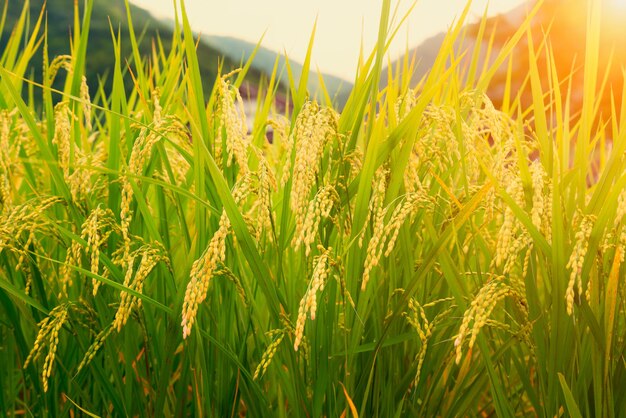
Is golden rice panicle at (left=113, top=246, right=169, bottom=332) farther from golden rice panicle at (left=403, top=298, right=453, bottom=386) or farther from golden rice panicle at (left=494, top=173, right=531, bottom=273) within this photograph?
golden rice panicle at (left=494, top=173, right=531, bottom=273)

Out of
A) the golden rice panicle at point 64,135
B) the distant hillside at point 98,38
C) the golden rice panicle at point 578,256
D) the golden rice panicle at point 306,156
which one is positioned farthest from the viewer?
the distant hillside at point 98,38

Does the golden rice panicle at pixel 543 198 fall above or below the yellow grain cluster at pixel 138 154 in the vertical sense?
above

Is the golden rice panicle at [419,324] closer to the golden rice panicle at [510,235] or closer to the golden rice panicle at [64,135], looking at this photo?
the golden rice panicle at [510,235]

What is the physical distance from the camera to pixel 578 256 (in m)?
1.05

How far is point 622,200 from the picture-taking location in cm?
116

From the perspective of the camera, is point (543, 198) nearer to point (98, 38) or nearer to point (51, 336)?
point (51, 336)

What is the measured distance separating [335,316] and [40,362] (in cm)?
82

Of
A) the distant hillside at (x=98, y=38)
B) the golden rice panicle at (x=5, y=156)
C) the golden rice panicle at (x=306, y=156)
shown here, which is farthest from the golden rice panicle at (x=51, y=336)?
the distant hillside at (x=98, y=38)

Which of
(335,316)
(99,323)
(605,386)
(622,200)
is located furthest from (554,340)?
(99,323)

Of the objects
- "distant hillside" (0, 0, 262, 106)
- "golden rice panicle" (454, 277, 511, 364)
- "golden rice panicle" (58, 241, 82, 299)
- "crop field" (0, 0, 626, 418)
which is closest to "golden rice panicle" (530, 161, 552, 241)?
"crop field" (0, 0, 626, 418)

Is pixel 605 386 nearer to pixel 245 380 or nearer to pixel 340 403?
pixel 340 403

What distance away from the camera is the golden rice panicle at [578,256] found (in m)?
1.00

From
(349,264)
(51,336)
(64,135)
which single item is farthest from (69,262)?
(349,264)

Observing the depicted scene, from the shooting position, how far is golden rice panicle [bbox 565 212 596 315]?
3.29 feet
